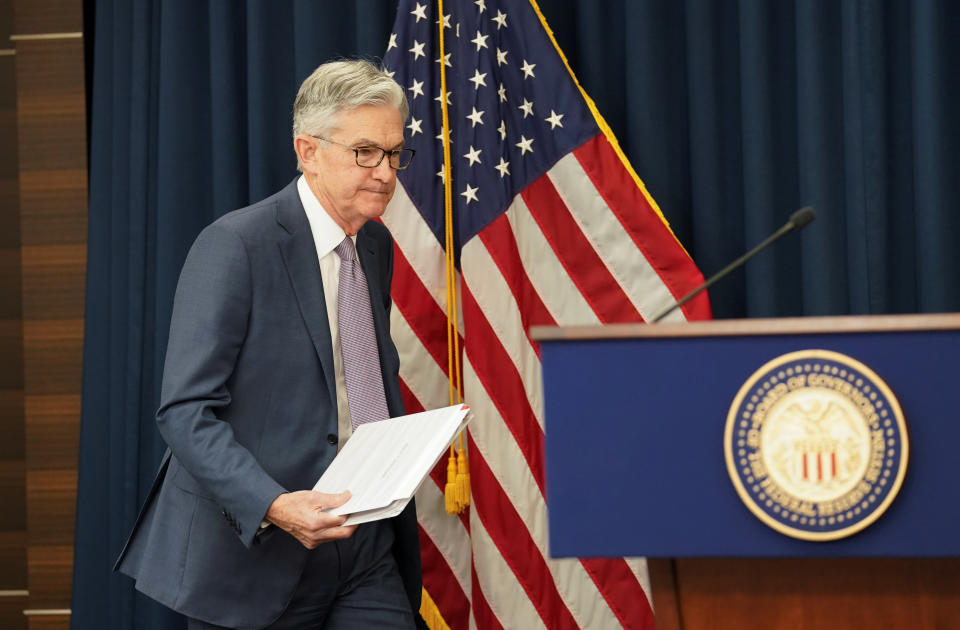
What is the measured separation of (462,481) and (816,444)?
5.33 ft

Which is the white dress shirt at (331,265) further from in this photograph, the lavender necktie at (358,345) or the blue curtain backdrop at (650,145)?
the blue curtain backdrop at (650,145)

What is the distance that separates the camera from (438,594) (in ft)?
10.0

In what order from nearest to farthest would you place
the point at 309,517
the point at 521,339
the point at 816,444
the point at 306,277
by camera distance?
the point at 816,444 → the point at 309,517 → the point at 306,277 → the point at 521,339

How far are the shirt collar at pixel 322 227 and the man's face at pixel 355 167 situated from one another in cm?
2

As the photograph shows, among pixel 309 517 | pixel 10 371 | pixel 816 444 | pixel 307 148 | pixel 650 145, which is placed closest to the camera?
pixel 816 444

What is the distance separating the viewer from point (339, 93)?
2197 mm

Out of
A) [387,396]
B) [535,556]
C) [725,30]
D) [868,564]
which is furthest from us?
[725,30]

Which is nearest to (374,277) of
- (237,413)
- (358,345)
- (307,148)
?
(358,345)

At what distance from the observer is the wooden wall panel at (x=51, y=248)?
3596mm

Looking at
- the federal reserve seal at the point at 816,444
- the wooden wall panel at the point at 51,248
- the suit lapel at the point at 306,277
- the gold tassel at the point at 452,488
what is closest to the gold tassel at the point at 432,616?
the gold tassel at the point at 452,488

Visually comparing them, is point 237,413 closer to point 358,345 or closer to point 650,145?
point 358,345

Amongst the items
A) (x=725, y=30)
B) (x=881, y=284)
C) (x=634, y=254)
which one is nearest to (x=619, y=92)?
(x=725, y=30)

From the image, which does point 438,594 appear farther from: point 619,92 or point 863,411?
point 863,411

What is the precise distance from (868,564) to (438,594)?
5.84 feet
